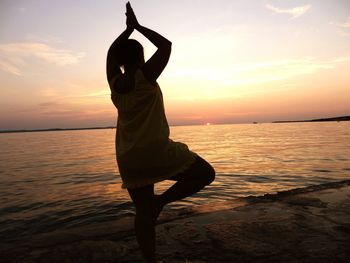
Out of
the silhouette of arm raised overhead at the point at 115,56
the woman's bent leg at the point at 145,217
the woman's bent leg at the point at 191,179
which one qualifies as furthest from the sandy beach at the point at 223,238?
the silhouette of arm raised overhead at the point at 115,56

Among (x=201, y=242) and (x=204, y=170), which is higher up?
(x=204, y=170)

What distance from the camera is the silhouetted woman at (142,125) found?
8.02 feet

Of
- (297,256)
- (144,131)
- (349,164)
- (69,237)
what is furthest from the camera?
(349,164)

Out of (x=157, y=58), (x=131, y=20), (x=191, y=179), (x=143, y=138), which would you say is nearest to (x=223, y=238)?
(x=191, y=179)

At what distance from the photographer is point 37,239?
4.57 meters

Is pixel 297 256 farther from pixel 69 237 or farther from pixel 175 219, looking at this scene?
pixel 69 237

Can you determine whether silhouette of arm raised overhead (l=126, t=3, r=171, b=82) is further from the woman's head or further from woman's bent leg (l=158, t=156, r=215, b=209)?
woman's bent leg (l=158, t=156, r=215, b=209)

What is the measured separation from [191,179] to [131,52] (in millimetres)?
1198

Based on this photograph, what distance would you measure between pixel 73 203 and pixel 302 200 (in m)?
7.57

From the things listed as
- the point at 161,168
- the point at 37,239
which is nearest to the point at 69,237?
the point at 37,239

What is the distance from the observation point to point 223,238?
3.94m

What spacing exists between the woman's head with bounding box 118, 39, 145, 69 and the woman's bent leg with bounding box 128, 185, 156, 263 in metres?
1.04

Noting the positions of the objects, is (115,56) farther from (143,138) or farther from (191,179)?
(191,179)

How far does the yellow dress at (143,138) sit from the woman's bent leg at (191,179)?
6.0 inches
